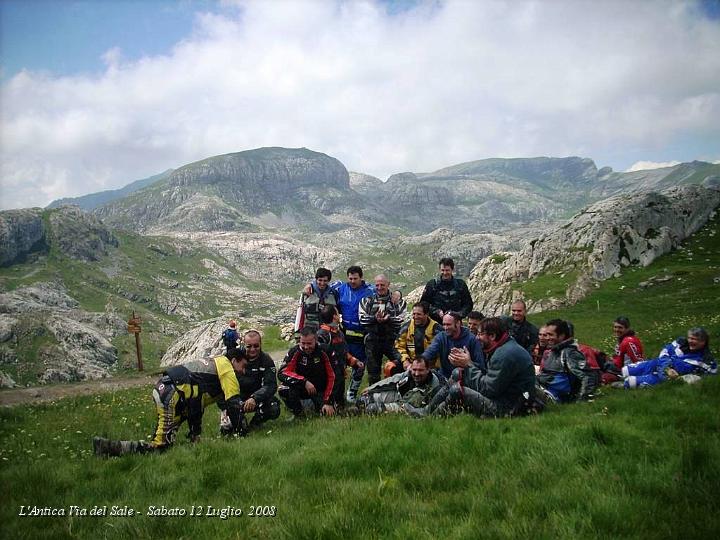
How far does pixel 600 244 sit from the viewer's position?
53.4 m

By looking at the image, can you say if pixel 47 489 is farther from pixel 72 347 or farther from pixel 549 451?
pixel 72 347

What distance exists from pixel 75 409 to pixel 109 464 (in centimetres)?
999

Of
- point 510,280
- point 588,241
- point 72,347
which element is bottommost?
point 72,347

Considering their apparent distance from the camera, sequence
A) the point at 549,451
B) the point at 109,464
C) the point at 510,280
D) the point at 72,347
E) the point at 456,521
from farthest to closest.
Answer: the point at 72,347 → the point at 510,280 → the point at 109,464 → the point at 549,451 → the point at 456,521

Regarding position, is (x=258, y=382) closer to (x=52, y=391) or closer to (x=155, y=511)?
(x=155, y=511)

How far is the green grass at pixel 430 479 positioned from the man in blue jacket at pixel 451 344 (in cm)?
264

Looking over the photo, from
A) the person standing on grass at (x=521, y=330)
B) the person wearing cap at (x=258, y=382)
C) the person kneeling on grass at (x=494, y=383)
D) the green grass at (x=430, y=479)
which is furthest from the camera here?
the person standing on grass at (x=521, y=330)

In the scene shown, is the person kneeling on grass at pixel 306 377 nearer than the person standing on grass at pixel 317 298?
Yes

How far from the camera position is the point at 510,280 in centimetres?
6038

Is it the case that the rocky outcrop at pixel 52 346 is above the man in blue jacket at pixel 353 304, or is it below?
below

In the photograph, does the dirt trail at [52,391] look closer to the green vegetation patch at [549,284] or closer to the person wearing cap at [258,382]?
the person wearing cap at [258,382]

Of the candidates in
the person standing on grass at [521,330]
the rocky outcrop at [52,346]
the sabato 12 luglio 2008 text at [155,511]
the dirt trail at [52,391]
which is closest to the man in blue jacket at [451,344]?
the person standing on grass at [521,330]

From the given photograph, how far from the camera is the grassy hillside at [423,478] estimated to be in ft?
15.6

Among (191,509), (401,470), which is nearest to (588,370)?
(401,470)
